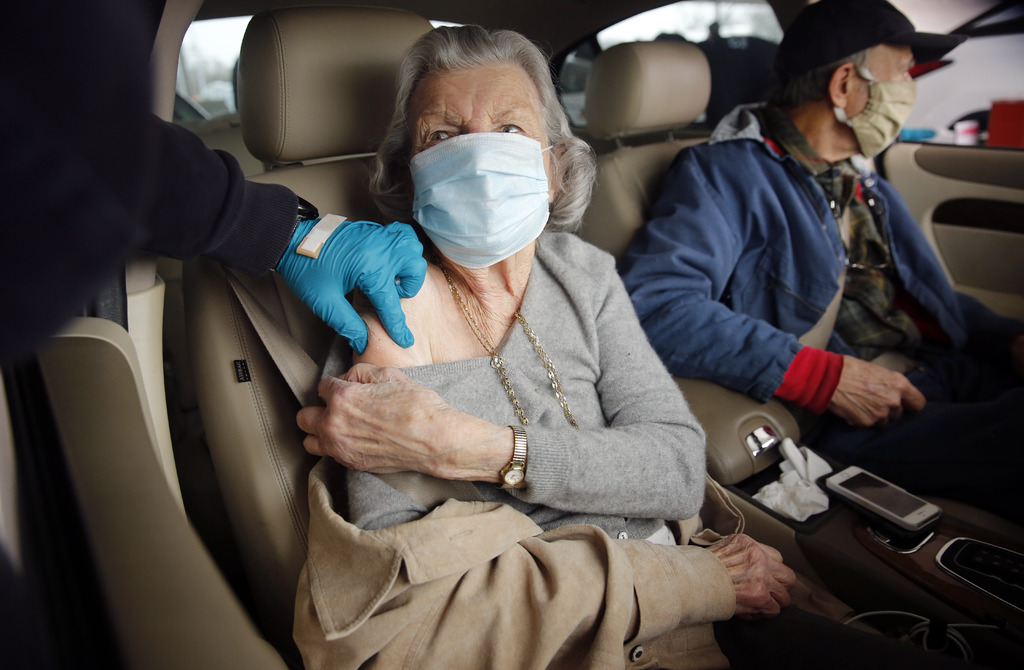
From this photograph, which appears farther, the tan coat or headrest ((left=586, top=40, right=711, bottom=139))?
headrest ((left=586, top=40, right=711, bottom=139))

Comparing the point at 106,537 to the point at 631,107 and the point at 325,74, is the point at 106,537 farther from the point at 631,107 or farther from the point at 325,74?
the point at 631,107

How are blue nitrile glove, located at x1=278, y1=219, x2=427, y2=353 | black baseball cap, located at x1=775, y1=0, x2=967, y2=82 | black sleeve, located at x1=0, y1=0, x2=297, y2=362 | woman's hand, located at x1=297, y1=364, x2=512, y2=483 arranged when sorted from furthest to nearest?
black baseball cap, located at x1=775, y1=0, x2=967, y2=82
blue nitrile glove, located at x1=278, y1=219, x2=427, y2=353
woman's hand, located at x1=297, y1=364, x2=512, y2=483
black sleeve, located at x1=0, y1=0, x2=297, y2=362

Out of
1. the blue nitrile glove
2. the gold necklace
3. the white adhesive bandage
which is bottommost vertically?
the gold necklace

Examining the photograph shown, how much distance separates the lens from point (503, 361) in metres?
1.23

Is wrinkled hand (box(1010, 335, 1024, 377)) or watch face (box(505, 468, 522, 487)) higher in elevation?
watch face (box(505, 468, 522, 487))

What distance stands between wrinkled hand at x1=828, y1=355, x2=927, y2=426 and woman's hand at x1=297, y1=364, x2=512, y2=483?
110cm

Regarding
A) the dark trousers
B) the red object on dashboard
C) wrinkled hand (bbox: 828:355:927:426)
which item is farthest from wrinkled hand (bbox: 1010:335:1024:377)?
the red object on dashboard

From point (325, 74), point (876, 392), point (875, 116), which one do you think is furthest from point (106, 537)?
point (875, 116)

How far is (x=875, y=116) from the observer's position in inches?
74.7

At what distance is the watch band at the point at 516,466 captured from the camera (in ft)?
3.45

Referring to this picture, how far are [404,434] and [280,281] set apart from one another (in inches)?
Result: 18.9

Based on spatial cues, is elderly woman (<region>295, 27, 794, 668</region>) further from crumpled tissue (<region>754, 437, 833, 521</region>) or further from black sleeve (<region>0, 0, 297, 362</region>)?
black sleeve (<region>0, 0, 297, 362</region>)

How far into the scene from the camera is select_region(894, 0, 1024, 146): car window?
2.39m

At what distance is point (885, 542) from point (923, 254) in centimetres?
127
